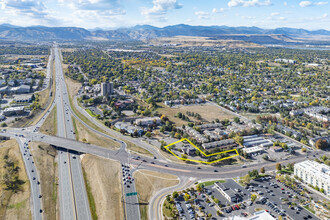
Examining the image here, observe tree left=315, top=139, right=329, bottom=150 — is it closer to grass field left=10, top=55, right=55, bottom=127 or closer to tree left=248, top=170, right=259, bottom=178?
tree left=248, top=170, right=259, bottom=178

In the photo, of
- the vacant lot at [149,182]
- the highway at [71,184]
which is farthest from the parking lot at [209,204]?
the highway at [71,184]

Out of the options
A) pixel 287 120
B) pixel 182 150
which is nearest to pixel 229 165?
pixel 182 150

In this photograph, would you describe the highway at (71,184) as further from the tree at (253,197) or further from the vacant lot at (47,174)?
the tree at (253,197)

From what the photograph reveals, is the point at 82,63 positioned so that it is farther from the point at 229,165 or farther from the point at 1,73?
A: the point at 229,165

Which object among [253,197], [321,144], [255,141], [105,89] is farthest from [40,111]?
[321,144]

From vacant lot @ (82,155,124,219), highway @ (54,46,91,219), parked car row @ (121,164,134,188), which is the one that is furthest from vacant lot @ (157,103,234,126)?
highway @ (54,46,91,219)

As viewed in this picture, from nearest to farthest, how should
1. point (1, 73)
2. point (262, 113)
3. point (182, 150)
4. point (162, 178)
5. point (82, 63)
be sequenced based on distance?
point (162, 178) → point (182, 150) → point (262, 113) → point (1, 73) → point (82, 63)
